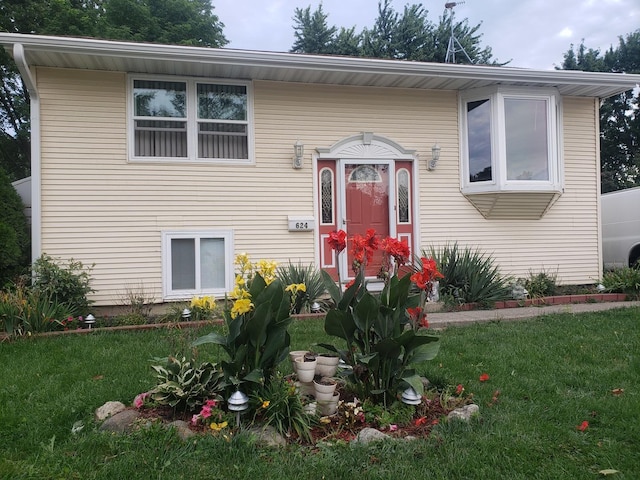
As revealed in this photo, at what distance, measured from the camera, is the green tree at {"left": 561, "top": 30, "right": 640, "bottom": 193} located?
868 inches

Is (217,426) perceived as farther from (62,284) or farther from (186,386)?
(62,284)

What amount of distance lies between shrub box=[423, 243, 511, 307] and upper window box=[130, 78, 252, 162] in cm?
368

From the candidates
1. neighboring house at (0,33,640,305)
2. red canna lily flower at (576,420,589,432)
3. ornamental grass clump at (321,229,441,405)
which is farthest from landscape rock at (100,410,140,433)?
neighboring house at (0,33,640,305)

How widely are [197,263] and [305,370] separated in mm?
4542

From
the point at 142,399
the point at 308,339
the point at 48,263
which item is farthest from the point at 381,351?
the point at 48,263

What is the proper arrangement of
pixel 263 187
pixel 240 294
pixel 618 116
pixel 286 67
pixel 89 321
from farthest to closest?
1. pixel 618 116
2. pixel 263 187
3. pixel 286 67
4. pixel 89 321
5. pixel 240 294

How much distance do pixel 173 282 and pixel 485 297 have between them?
4.85 metres

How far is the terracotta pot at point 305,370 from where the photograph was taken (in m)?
2.73

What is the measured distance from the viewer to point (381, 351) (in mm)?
2678

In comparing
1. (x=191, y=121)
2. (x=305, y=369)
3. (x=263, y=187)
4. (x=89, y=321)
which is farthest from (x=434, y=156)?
(x=89, y=321)

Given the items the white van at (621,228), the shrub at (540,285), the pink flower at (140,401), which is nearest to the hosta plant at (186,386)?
the pink flower at (140,401)

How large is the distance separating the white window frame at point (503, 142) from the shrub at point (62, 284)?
6.30m

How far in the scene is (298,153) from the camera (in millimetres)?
7156

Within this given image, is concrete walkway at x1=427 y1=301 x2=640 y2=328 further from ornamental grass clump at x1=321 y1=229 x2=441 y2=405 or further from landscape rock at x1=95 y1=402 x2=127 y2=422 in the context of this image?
landscape rock at x1=95 y1=402 x2=127 y2=422
